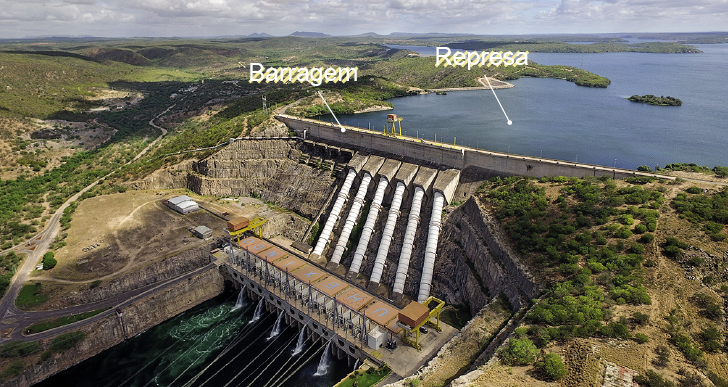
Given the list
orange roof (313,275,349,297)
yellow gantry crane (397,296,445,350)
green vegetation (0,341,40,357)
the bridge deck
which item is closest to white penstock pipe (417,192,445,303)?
the bridge deck

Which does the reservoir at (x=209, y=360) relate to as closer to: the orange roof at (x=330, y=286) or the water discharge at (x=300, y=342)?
the water discharge at (x=300, y=342)

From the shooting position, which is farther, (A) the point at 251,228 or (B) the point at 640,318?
(A) the point at 251,228

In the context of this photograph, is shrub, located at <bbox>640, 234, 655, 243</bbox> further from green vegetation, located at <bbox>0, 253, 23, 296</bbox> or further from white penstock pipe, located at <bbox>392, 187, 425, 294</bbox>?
green vegetation, located at <bbox>0, 253, 23, 296</bbox>

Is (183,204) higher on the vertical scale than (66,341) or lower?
higher

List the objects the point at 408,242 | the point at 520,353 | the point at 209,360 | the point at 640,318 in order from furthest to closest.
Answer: the point at 408,242, the point at 209,360, the point at 640,318, the point at 520,353

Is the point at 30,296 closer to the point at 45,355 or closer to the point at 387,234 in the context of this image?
the point at 45,355

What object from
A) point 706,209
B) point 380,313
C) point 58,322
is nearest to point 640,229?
point 706,209
